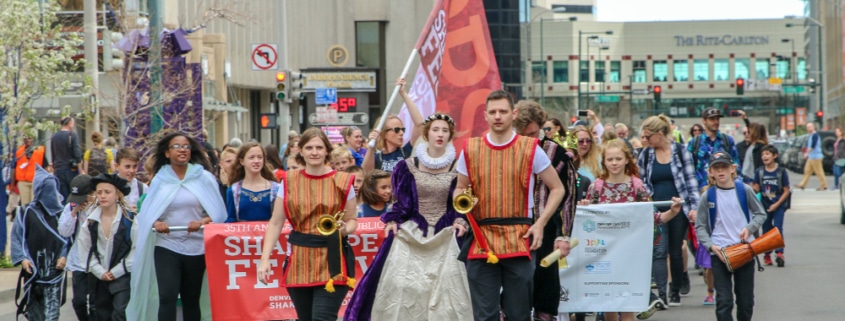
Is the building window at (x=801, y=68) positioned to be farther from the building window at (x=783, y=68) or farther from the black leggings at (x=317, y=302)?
the black leggings at (x=317, y=302)

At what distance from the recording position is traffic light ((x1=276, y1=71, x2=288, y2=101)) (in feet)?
92.2

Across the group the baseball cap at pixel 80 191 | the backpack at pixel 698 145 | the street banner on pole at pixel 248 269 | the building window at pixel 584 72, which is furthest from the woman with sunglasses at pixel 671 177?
the building window at pixel 584 72

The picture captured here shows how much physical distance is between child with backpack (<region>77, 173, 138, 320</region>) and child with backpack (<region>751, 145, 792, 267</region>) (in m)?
9.21

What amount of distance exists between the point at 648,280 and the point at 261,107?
4530cm

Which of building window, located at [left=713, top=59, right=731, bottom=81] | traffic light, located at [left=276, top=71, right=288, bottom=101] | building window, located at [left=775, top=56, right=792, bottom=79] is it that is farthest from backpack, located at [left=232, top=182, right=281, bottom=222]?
building window, located at [left=775, top=56, right=792, bottom=79]

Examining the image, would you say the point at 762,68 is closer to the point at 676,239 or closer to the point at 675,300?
the point at 675,300

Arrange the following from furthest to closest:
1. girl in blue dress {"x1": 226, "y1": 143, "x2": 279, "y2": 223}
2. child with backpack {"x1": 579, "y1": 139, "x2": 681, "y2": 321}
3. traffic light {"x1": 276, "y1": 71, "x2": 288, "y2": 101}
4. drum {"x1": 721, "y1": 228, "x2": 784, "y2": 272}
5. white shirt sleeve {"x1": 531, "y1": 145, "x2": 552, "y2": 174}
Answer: traffic light {"x1": 276, "y1": 71, "x2": 288, "y2": 101}
child with backpack {"x1": 579, "y1": 139, "x2": 681, "y2": 321}
girl in blue dress {"x1": 226, "y1": 143, "x2": 279, "y2": 223}
drum {"x1": 721, "y1": 228, "x2": 784, "y2": 272}
white shirt sleeve {"x1": 531, "y1": 145, "x2": 552, "y2": 174}

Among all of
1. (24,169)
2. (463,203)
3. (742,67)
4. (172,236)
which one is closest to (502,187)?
(463,203)

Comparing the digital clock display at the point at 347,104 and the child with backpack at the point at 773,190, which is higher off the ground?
the digital clock display at the point at 347,104

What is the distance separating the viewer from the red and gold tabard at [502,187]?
24.9 feet

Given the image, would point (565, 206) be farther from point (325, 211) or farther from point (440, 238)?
point (325, 211)

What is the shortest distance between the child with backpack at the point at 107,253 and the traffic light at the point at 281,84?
1829 cm

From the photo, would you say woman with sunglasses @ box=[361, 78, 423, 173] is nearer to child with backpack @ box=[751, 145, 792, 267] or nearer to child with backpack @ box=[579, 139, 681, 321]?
child with backpack @ box=[579, 139, 681, 321]

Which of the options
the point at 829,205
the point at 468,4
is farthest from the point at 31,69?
the point at 829,205
